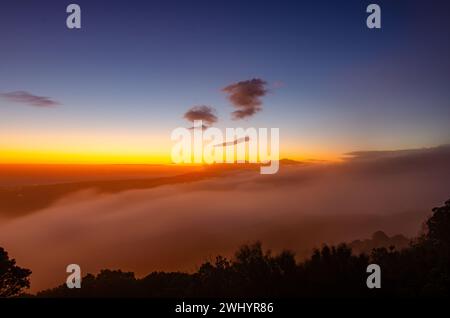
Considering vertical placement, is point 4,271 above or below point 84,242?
above

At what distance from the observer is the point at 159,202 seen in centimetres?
17150

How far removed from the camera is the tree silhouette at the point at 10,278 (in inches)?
773

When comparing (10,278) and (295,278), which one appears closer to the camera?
(295,278)

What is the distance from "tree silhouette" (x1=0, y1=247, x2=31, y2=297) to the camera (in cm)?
1962

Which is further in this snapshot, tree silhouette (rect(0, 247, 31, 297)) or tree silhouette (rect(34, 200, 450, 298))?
tree silhouette (rect(0, 247, 31, 297))

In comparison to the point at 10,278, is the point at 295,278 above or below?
above

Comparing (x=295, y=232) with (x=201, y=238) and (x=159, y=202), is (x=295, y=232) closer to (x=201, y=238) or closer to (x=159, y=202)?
(x=201, y=238)

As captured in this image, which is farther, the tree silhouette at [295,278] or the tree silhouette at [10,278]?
the tree silhouette at [10,278]

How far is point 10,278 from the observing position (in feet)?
65.5

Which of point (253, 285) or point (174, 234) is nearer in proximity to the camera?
point (253, 285)

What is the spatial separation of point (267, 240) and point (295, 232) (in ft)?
37.7
